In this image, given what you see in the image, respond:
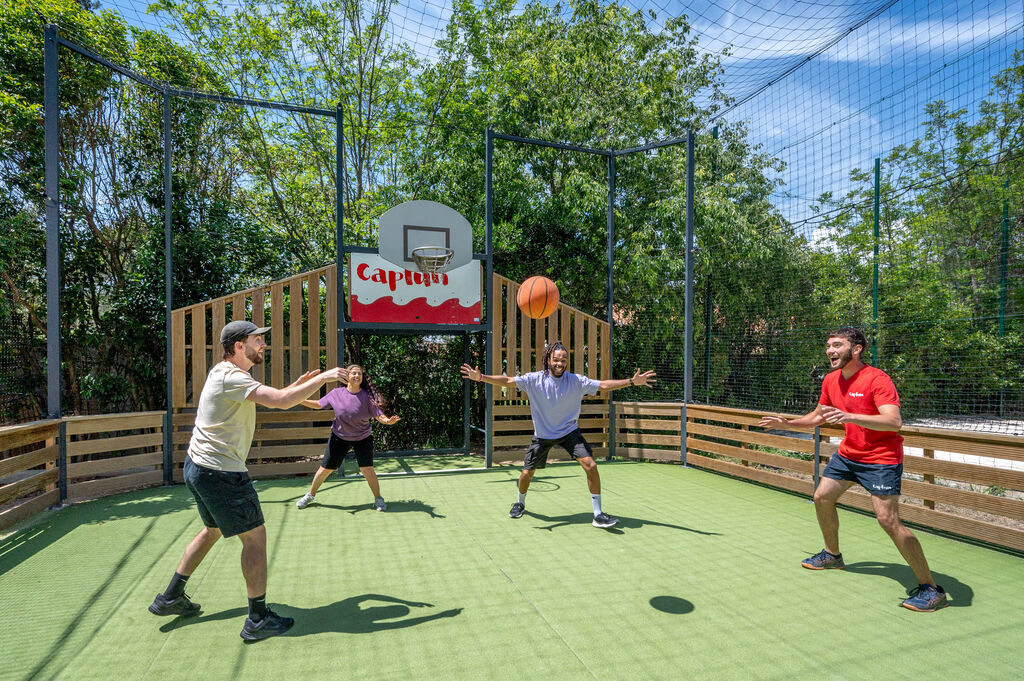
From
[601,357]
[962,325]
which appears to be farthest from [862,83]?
[601,357]

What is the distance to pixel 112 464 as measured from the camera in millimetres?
6348

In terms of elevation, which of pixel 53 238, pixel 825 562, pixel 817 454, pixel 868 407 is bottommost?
pixel 825 562

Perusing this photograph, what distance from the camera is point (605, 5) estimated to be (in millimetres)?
12266

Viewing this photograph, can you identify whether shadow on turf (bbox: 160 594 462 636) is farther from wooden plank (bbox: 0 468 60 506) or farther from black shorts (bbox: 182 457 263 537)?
wooden plank (bbox: 0 468 60 506)

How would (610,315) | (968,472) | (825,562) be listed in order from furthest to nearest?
(610,315), (968,472), (825,562)

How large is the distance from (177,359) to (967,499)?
8642 mm

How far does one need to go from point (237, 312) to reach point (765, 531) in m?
6.72

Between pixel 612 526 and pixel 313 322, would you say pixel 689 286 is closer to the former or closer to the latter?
pixel 612 526

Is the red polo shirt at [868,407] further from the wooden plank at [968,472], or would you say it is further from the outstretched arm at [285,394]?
the outstretched arm at [285,394]

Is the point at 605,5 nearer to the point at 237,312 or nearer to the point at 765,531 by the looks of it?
the point at 237,312

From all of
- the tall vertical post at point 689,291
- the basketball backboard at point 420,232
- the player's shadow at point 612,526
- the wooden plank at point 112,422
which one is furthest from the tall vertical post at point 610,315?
the wooden plank at point 112,422

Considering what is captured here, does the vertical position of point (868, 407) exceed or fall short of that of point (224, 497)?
it exceeds it

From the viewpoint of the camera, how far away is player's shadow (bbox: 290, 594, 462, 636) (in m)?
3.10

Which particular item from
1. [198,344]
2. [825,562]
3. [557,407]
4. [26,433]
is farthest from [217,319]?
[825,562]
